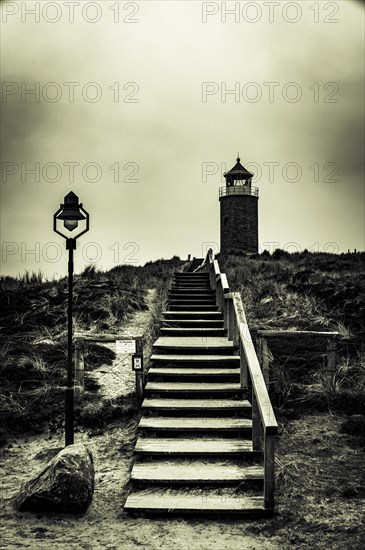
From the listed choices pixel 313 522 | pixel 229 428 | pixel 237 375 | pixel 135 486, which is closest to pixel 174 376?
pixel 237 375

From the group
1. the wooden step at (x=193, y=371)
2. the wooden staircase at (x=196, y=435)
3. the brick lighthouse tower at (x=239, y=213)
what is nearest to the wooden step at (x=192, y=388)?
the wooden staircase at (x=196, y=435)

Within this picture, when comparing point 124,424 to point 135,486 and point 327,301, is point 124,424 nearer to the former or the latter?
point 135,486

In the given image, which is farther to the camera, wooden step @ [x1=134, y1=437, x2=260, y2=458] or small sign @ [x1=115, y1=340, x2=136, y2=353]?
small sign @ [x1=115, y1=340, x2=136, y2=353]

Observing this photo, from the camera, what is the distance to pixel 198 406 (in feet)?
22.8

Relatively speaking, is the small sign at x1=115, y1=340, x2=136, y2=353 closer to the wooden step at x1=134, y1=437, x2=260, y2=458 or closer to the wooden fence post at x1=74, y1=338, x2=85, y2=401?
the wooden fence post at x1=74, y1=338, x2=85, y2=401

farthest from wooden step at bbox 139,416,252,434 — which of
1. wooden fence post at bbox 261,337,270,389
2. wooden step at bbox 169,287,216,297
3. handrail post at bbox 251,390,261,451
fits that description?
wooden step at bbox 169,287,216,297

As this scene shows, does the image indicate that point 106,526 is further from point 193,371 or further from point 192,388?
point 193,371

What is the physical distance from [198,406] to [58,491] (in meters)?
2.36

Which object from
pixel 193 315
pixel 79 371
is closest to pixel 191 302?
pixel 193 315

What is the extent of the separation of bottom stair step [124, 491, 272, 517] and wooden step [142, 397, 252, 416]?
60.1 inches

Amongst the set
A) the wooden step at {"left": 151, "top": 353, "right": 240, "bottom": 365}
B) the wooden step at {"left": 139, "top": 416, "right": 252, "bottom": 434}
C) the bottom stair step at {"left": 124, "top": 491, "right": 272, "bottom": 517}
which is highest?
the wooden step at {"left": 151, "top": 353, "right": 240, "bottom": 365}

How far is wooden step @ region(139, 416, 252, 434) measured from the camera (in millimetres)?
6566

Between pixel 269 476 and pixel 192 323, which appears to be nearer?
pixel 269 476

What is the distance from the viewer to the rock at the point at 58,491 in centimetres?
516
